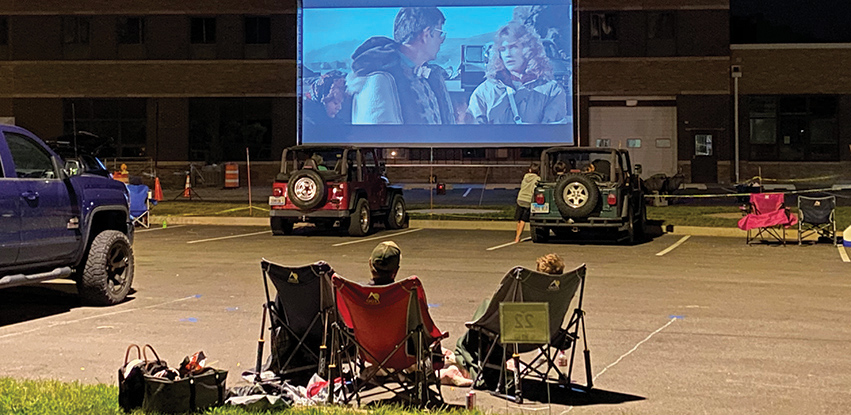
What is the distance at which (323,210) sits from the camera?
65.4 ft

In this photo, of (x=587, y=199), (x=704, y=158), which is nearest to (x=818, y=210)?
(x=587, y=199)

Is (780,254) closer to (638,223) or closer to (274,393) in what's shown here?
(638,223)

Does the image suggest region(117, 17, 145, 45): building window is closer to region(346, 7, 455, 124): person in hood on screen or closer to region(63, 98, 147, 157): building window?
region(63, 98, 147, 157): building window

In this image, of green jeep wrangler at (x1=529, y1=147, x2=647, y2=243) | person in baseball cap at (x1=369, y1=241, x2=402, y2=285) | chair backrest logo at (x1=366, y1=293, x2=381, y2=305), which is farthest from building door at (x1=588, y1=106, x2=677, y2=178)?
chair backrest logo at (x1=366, y1=293, x2=381, y2=305)

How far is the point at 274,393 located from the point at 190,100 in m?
38.1

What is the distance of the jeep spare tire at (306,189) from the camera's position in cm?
1967

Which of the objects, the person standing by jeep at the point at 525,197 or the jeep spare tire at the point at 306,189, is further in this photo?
the jeep spare tire at the point at 306,189

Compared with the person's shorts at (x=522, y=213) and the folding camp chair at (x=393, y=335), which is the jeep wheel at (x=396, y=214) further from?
the folding camp chair at (x=393, y=335)

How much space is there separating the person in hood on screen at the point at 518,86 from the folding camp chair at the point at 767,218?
47.0 feet

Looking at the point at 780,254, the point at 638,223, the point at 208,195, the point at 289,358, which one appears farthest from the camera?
the point at 208,195

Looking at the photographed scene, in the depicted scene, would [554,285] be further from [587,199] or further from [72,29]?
[72,29]

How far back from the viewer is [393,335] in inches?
257

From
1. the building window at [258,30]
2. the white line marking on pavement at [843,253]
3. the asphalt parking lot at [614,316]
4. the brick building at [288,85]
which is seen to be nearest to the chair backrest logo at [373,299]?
the asphalt parking lot at [614,316]

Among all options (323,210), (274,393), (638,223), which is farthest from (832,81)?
(274,393)
